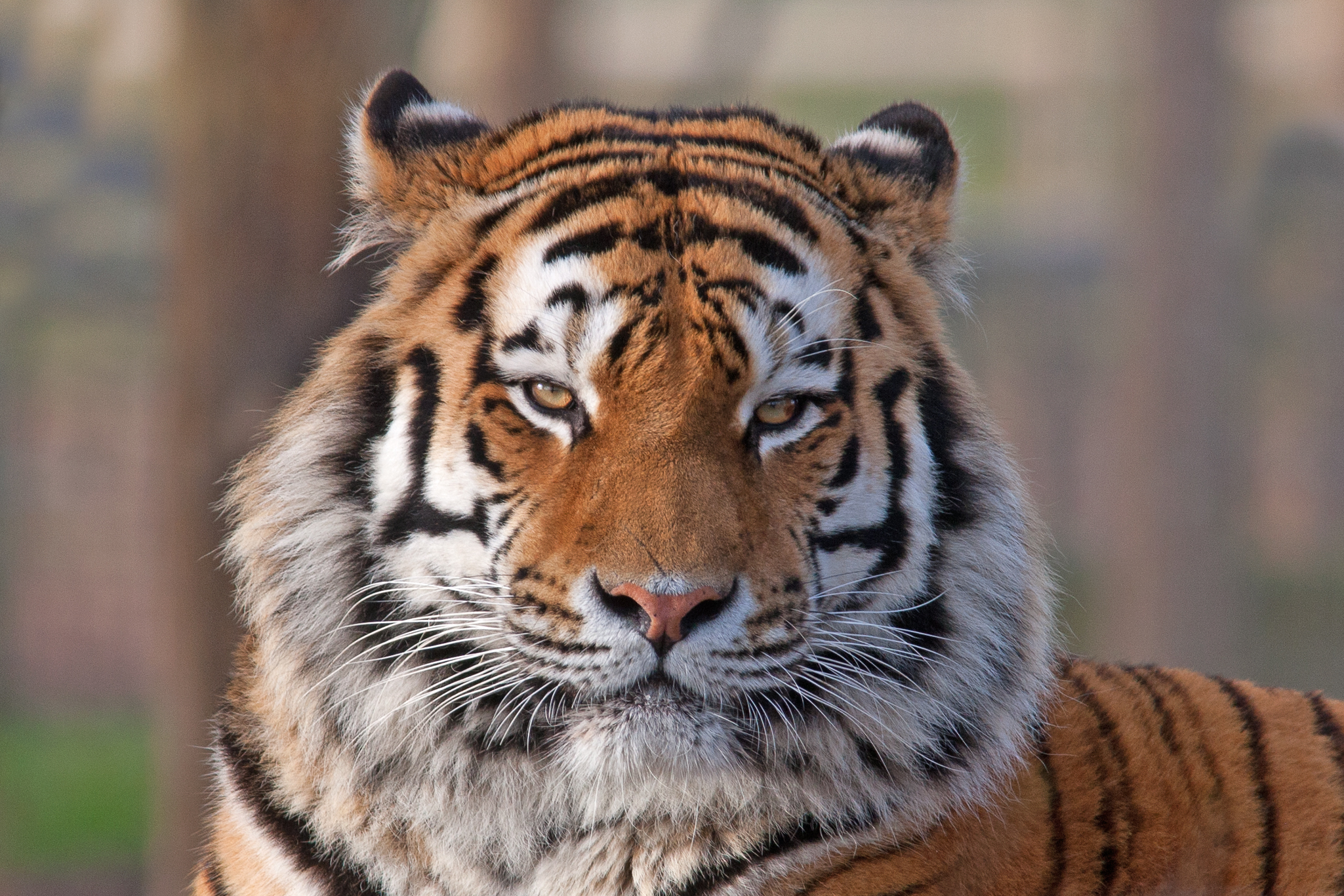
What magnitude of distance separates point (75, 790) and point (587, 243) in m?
7.45

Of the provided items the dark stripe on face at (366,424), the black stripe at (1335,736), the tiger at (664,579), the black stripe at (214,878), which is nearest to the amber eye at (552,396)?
the tiger at (664,579)

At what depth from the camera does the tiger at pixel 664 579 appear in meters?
1.98

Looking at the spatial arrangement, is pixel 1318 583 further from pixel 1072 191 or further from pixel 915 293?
pixel 915 293

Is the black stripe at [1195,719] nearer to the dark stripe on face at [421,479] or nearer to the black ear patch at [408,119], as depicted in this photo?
the dark stripe on face at [421,479]

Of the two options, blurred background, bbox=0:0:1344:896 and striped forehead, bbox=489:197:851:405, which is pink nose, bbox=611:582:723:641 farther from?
blurred background, bbox=0:0:1344:896

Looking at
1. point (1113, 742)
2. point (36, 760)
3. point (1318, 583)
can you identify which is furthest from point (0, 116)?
point (1318, 583)

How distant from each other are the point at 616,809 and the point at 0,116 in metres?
4.08

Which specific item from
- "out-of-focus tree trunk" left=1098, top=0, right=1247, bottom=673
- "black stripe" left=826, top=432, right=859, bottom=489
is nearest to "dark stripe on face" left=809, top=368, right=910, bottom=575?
"black stripe" left=826, top=432, right=859, bottom=489

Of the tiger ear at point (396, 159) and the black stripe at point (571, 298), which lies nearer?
the black stripe at point (571, 298)

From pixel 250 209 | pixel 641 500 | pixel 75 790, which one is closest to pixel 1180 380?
pixel 250 209

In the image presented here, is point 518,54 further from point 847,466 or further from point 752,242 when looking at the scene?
point 847,466

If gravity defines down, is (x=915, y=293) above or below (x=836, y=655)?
above

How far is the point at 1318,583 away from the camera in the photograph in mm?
8562

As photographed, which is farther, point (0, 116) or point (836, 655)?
point (0, 116)
